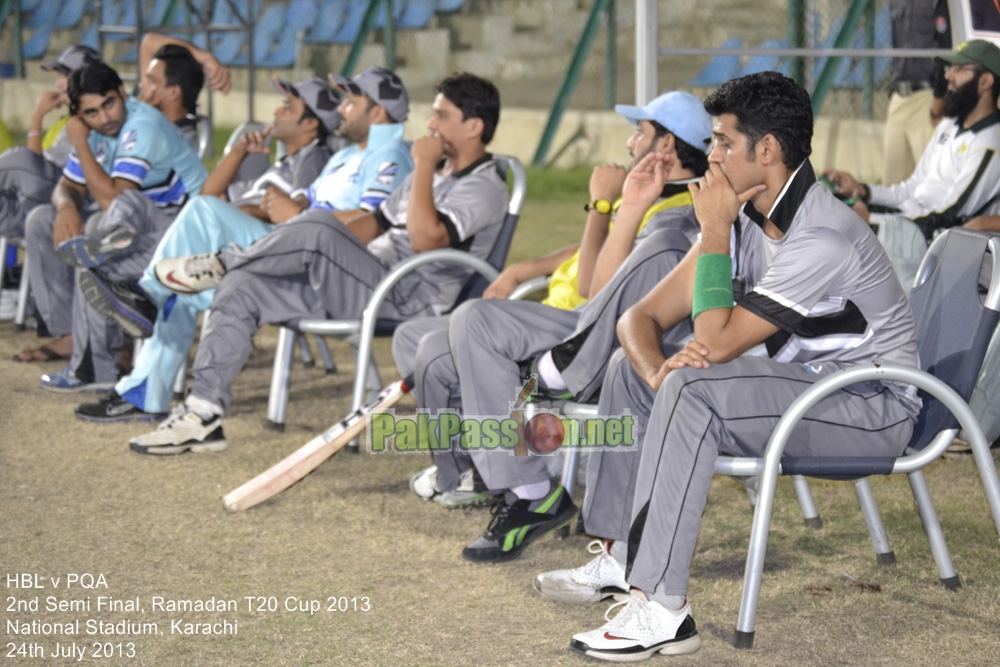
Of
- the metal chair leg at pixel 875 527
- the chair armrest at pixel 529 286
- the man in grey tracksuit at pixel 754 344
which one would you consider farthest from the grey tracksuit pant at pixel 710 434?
the chair armrest at pixel 529 286

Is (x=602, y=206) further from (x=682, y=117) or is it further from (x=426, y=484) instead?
(x=426, y=484)

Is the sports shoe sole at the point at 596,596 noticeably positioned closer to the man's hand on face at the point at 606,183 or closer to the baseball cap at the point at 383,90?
the man's hand on face at the point at 606,183

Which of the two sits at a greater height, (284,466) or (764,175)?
(764,175)

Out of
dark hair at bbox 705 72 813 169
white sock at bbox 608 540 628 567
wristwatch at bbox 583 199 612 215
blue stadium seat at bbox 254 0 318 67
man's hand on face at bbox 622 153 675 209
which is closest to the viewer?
dark hair at bbox 705 72 813 169

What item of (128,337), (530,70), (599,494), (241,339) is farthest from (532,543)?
(530,70)

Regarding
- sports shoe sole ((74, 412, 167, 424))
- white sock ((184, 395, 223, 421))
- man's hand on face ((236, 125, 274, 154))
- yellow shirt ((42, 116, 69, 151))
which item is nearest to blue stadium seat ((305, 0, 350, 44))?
yellow shirt ((42, 116, 69, 151))

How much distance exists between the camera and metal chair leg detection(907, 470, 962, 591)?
329cm

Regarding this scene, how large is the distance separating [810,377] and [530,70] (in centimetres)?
1308

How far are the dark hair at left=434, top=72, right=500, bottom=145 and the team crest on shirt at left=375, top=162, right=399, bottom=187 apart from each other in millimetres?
454

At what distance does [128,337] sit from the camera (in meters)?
5.60

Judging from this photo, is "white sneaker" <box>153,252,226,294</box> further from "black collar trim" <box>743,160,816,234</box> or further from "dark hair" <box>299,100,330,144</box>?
"black collar trim" <box>743,160,816,234</box>

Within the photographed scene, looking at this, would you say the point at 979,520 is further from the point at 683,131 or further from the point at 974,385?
the point at 683,131

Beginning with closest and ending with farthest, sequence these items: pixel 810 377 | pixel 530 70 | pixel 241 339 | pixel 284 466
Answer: pixel 810 377 → pixel 284 466 → pixel 241 339 → pixel 530 70

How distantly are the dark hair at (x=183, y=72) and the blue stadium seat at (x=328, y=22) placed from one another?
9728mm
